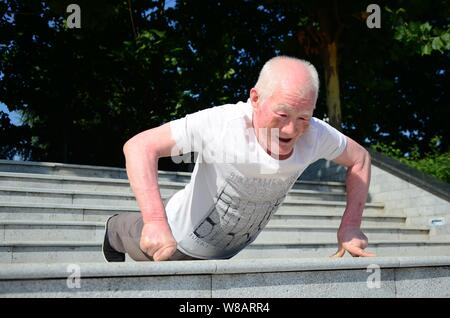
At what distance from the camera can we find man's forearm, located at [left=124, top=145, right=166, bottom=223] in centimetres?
216

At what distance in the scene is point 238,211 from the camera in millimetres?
2514

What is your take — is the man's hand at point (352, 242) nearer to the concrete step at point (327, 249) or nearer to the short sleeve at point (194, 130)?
the short sleeve at point (194, 130)

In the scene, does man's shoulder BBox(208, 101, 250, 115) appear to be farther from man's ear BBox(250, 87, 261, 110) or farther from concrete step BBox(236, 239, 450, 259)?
concrete step BBox(236, 239, 450, 259)

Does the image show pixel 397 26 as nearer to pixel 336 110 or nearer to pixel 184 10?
pixel 336 110

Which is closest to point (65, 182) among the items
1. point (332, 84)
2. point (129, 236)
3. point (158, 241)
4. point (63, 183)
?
point (63, 183)

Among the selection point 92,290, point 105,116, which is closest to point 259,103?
point 92,290

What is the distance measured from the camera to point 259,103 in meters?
2.37

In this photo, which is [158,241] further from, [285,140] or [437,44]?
[437,44]

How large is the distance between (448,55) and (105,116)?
34.8 feet

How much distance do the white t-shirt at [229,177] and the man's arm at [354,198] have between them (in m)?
0.11

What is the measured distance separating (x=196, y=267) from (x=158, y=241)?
0.25 metres

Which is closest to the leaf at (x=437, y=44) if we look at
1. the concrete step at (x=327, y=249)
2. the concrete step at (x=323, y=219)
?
the concrete step at (x=323, y=219)
